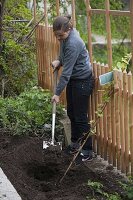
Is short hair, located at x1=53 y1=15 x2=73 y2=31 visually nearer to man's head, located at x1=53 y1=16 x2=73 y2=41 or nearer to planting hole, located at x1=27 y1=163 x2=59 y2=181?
man's head, located at x1=53 y1=16 x2=73 y2=41

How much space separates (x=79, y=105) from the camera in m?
6.01

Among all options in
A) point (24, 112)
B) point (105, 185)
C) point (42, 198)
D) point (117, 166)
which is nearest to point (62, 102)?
point (24, 112)

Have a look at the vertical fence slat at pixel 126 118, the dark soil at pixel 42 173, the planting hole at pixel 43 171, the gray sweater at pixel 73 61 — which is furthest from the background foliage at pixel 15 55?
the vertical fence slat at pixel 126 118

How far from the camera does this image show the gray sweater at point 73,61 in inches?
224

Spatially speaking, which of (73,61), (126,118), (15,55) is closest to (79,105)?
(73,61)

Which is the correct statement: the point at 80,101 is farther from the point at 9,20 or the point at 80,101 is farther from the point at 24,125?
the point at 9,20

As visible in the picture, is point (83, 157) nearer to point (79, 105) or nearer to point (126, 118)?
point (79, 105)

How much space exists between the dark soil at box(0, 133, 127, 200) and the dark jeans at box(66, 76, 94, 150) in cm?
44

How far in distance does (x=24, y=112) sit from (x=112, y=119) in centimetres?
144

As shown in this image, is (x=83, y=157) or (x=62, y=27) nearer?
(x=62, y=27)

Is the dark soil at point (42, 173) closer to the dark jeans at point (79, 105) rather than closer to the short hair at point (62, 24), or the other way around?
the dark jeans at point (79, 105)

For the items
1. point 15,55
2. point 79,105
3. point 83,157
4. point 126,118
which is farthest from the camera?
point 15,55

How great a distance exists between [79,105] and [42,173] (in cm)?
106

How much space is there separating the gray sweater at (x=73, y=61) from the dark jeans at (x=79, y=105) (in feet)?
0.33
